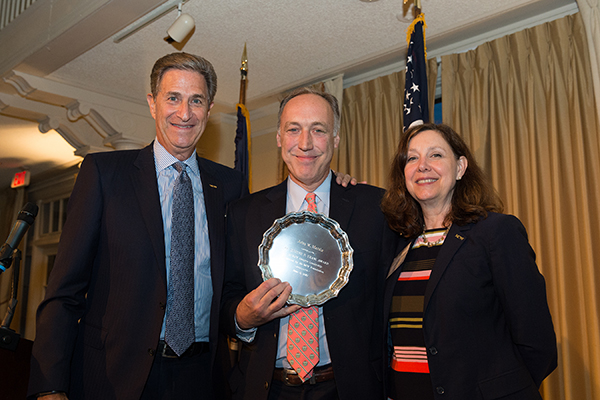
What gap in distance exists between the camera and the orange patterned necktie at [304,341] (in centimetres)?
170

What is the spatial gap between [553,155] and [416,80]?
1.18m

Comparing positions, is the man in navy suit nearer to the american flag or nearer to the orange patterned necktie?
the orange patterned necktie

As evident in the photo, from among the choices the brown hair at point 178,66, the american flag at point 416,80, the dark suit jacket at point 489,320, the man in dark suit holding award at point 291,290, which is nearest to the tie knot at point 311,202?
the man in dark suit holding award at point 291,290

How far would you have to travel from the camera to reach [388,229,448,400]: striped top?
173 centimetres

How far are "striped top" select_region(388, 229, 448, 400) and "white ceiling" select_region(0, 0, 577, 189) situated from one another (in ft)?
8.52

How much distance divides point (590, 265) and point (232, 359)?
2659mm

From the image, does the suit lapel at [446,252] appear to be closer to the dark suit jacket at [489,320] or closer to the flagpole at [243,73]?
the dark suit jacket at [489,320]

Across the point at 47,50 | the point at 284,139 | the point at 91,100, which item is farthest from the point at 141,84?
the point at 284,139

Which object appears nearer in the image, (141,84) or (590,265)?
(590,265)

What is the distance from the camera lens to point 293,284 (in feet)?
5.75

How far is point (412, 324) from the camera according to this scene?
178 centimetres

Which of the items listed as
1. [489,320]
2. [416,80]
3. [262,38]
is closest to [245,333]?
[489,320]

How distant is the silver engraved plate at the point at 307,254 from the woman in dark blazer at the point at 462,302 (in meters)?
0.25

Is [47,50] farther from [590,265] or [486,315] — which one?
[590,265]
